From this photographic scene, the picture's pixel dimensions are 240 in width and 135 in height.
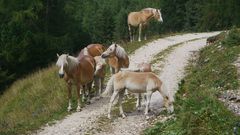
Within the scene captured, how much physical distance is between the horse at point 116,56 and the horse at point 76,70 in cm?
88

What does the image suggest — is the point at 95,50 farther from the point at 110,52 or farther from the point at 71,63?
the point at 71,63

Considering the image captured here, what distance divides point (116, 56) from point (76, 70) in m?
1.57

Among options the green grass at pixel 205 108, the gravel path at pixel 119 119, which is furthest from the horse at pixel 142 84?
the gravel path at pixel 119 119

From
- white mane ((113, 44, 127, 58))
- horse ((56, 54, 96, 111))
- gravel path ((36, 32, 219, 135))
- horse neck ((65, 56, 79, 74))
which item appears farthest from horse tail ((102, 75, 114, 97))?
white mane ((113, 44, 127, 58))

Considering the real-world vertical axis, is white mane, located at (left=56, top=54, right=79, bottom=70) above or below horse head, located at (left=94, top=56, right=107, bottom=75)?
above

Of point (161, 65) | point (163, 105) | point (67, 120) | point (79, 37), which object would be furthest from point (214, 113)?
point (79, 37)

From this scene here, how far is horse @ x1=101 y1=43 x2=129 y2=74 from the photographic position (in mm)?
17531

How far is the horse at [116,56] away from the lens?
57.5ft

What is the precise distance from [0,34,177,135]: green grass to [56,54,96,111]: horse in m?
0.99

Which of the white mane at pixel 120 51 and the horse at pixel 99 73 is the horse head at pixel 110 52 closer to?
the white mane at pixel 120 51

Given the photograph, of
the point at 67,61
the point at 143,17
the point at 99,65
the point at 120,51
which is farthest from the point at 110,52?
the point at 143,17

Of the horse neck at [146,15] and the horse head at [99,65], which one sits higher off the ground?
the horse neck at [146,15]

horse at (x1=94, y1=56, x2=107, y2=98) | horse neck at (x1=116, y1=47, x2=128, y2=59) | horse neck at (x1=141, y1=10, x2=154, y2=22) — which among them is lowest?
horse at (x1=94, y1=56, x2=107, y2=98)

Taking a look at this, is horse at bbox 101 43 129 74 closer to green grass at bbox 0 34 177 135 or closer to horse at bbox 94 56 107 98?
horse at bbox 94 56 107 98
